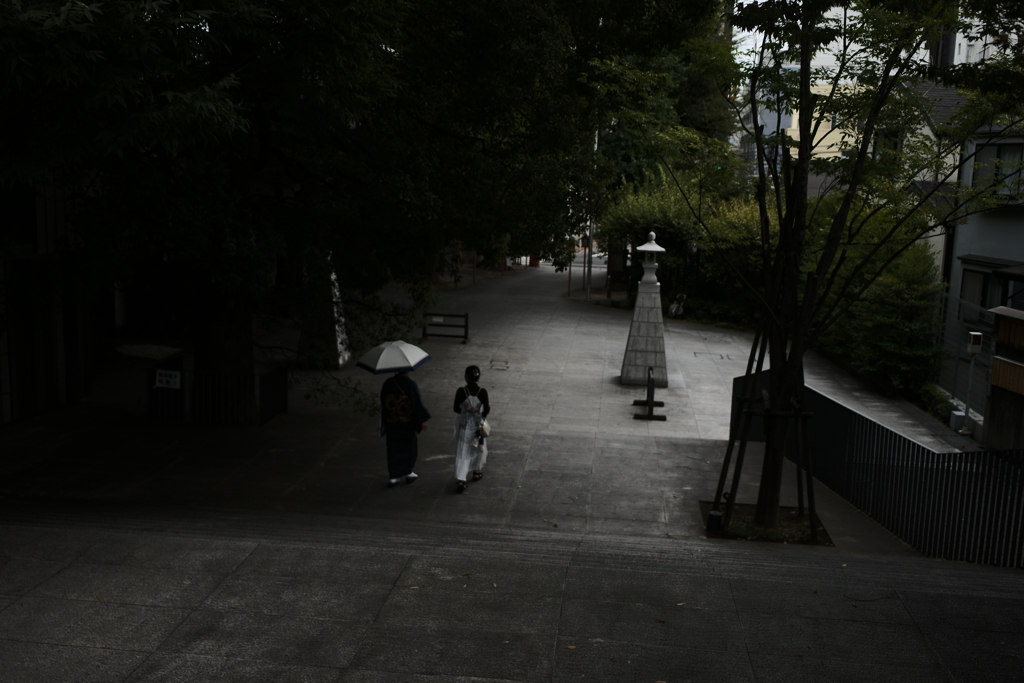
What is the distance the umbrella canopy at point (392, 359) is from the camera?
10430 mm

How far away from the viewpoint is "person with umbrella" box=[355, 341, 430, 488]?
10.5 meters

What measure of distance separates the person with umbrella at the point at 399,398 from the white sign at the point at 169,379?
180 inches

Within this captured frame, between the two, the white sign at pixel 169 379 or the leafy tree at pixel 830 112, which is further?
the white sign at pixel 169 379

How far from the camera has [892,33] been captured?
8859 millimetres

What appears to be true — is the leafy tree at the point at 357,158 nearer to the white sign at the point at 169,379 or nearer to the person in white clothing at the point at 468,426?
the white sign at the point at 169,379

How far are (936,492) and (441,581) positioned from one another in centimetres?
524

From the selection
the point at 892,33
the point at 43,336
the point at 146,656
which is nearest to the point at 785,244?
the point at 892,33

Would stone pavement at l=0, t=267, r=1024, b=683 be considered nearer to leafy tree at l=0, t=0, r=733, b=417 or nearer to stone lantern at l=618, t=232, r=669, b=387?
leafy tree at l=0, t=0, r=733, b=417

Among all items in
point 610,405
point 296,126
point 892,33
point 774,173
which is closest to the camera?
point 892,33

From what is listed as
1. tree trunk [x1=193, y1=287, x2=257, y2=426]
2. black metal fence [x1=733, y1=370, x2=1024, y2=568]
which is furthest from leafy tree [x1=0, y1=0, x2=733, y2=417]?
black metal fence [x1=733, y1=370, x2=1024, y2=568]

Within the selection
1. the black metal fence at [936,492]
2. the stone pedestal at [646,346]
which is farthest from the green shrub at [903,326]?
the black metal fence at [936,492]

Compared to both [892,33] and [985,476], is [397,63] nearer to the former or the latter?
[892,33]

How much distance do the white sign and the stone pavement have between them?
1.41m

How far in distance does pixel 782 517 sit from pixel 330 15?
744cm
